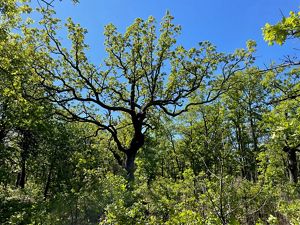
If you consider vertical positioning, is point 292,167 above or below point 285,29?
above

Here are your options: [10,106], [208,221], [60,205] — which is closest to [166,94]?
[10,106]

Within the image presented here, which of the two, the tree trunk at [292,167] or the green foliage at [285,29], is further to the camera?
the tree trunk at [292,167]

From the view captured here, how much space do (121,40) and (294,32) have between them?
15989 mm

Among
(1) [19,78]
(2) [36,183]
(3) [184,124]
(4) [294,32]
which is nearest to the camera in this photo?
(4) [294,32]

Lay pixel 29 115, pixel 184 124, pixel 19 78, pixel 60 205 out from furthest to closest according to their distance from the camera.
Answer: pixel 184 124 < pixel 29 115 < pixel 19 78 < pixel 60 205

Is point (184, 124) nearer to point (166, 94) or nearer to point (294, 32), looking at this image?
point (166, 94)

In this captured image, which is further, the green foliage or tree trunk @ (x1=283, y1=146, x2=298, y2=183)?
tree trunk @ (x1=283, y1=146, x2=298, y2=183)

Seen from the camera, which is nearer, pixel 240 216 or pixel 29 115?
pixel 240 216

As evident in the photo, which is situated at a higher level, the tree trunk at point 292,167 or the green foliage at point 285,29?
the tree trunk at point 292,167

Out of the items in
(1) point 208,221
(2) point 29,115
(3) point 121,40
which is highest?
(3) point 121,40

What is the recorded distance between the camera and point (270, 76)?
2194 cm

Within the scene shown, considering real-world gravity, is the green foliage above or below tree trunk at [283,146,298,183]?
below

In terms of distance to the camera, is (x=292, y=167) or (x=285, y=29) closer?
(x=285, y=29)

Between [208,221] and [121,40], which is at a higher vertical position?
[121,40]
